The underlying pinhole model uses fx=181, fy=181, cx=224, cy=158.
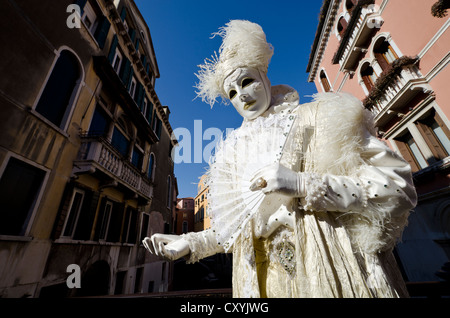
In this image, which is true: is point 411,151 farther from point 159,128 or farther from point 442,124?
point 159,128

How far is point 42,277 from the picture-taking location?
420 centimetres

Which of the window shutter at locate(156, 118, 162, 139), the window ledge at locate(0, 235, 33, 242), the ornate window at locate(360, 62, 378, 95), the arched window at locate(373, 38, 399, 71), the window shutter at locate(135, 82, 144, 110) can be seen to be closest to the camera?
the window ledge at locate(0, 235, 33, 242)

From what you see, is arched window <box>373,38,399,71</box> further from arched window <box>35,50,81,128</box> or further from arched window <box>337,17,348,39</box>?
arched window <box>35,50,81,128</box>

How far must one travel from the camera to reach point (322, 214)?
0.90 meters

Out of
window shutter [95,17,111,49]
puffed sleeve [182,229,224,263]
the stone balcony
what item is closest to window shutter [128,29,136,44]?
window shutter [95,17,111,49]

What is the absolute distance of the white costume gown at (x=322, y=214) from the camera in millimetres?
788

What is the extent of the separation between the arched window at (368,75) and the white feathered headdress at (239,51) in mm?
8801

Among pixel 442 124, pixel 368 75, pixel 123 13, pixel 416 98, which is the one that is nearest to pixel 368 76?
pixel 368 75

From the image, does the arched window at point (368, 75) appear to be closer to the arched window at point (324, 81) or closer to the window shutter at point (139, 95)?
the arched window at point (324, 81)

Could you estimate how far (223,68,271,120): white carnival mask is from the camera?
1402mm

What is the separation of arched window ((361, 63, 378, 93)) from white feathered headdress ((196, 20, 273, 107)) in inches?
347

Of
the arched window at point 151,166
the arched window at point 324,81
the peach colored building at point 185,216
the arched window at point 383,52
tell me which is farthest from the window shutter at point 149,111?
the peach colored building at point 185,216

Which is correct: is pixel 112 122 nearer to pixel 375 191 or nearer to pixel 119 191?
pixel 119 191
